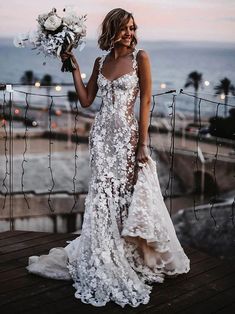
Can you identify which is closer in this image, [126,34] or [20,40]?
[126,34]

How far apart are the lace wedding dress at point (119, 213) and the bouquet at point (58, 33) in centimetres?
21

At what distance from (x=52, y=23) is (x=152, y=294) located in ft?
5.35

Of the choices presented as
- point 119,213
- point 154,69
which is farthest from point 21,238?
point 154,69

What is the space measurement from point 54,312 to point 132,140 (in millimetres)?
1054

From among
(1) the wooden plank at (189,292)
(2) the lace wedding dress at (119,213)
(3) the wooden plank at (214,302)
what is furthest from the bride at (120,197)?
(3) the wooden plank at (214,302)

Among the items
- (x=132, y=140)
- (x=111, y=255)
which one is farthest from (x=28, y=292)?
(x=132, y=140)

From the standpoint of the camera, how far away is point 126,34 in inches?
113

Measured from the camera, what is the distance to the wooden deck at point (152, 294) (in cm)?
274

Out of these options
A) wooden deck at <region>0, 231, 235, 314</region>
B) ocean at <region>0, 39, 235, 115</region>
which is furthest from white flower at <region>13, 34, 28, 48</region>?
ocean at <region>0, 39, 235, 115</region>

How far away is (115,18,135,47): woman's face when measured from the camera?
9.27 feet

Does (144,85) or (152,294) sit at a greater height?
(144,85)

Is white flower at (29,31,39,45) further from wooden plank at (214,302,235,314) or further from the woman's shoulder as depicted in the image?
wooden plank at (214,302,235,314)

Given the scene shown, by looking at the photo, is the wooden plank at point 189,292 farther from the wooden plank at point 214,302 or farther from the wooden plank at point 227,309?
the wooden plank at point 227,309

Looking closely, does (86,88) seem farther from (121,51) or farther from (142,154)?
(142,154)
